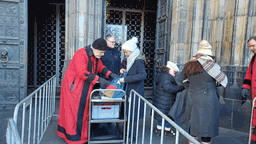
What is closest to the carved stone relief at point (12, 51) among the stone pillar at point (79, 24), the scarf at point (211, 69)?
the stone pillar at point (79, 24)

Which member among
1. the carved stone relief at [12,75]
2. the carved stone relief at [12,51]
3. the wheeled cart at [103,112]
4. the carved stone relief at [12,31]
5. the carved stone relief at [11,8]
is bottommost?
the wheeled cart at [103,112]

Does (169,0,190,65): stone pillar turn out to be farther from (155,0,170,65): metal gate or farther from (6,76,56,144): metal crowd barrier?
(6,76,56,144): metal crowd barrier

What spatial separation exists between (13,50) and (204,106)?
480 centimetres

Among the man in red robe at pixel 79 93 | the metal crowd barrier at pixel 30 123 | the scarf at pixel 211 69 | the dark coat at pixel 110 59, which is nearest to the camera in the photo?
the metal crowd barrier at pixel 30 123

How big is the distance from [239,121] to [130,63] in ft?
9.36

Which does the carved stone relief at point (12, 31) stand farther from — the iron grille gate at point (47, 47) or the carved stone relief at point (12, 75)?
the iron grille gate at point (47, 47)

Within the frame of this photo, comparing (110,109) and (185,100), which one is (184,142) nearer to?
(185,100)

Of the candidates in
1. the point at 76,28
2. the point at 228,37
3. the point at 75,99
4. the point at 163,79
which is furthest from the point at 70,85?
the point at 228,37

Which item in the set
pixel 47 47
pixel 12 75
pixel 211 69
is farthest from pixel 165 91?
pixel 47 47

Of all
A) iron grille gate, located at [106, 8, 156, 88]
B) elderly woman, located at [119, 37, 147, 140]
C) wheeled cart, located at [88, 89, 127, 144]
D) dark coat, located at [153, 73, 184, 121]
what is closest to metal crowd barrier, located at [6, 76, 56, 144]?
wheeled cart, located at [88, 89, 127, 144]

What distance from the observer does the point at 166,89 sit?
323cm

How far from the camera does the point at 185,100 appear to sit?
3014 mm

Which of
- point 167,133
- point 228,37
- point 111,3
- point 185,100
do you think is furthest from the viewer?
point 111,3

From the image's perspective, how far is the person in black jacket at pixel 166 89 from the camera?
3.25 m
